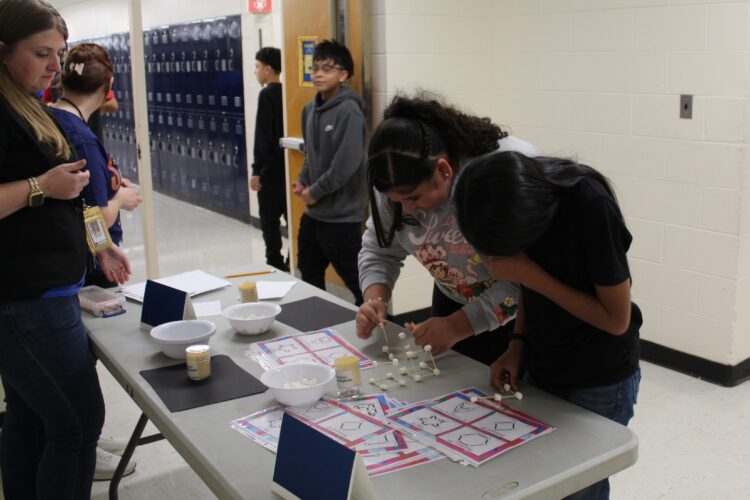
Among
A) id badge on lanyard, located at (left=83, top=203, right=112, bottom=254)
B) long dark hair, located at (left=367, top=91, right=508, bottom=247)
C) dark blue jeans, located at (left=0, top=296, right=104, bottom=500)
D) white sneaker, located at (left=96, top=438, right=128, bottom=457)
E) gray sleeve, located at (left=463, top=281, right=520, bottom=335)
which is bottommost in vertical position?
white sneaker, located at (left=96, top=438, right=128, bottom=457)

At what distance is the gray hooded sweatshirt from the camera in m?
3.47

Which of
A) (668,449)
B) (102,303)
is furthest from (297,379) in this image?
(668,449)

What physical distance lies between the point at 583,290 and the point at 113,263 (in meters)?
1.39

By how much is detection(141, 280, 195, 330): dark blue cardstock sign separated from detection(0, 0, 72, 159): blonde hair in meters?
0.45

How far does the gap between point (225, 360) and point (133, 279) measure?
3640 mm

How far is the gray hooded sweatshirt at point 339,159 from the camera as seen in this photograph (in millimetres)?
3475

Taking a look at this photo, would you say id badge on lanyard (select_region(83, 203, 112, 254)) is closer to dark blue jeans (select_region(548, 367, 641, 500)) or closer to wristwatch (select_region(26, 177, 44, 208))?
wristwatch (select_region(26, 177, 44, 208))

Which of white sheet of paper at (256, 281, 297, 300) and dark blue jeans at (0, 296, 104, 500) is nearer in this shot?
dark blue jeans at (0, 296, 104, 500)

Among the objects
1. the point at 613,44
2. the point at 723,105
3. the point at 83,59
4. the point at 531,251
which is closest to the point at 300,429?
the point at 531,251

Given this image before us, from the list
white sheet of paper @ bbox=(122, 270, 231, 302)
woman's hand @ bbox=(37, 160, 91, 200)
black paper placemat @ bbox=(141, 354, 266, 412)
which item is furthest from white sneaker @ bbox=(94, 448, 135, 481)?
woman's hand @ bbox=(37, 160, 91, 200)

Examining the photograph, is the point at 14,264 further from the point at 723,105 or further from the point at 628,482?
the point at 723,105

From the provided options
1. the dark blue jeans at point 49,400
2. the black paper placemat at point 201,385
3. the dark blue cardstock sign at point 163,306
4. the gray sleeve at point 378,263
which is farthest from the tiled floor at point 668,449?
the gray sleeve at point 378,263

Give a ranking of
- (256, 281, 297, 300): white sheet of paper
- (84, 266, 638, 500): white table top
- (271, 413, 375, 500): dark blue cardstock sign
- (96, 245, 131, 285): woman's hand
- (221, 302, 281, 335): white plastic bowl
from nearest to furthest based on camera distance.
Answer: (271, 413, 375, 500): dark blue cardstock sign → (84, 266, 638, 500): white table top → (221, 302, 281, 335): white plastic bowl → (96, 245, 131, 285): woman's hand → (256, 281, 297, 300): white sheet of paper

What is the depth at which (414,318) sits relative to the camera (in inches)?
165
